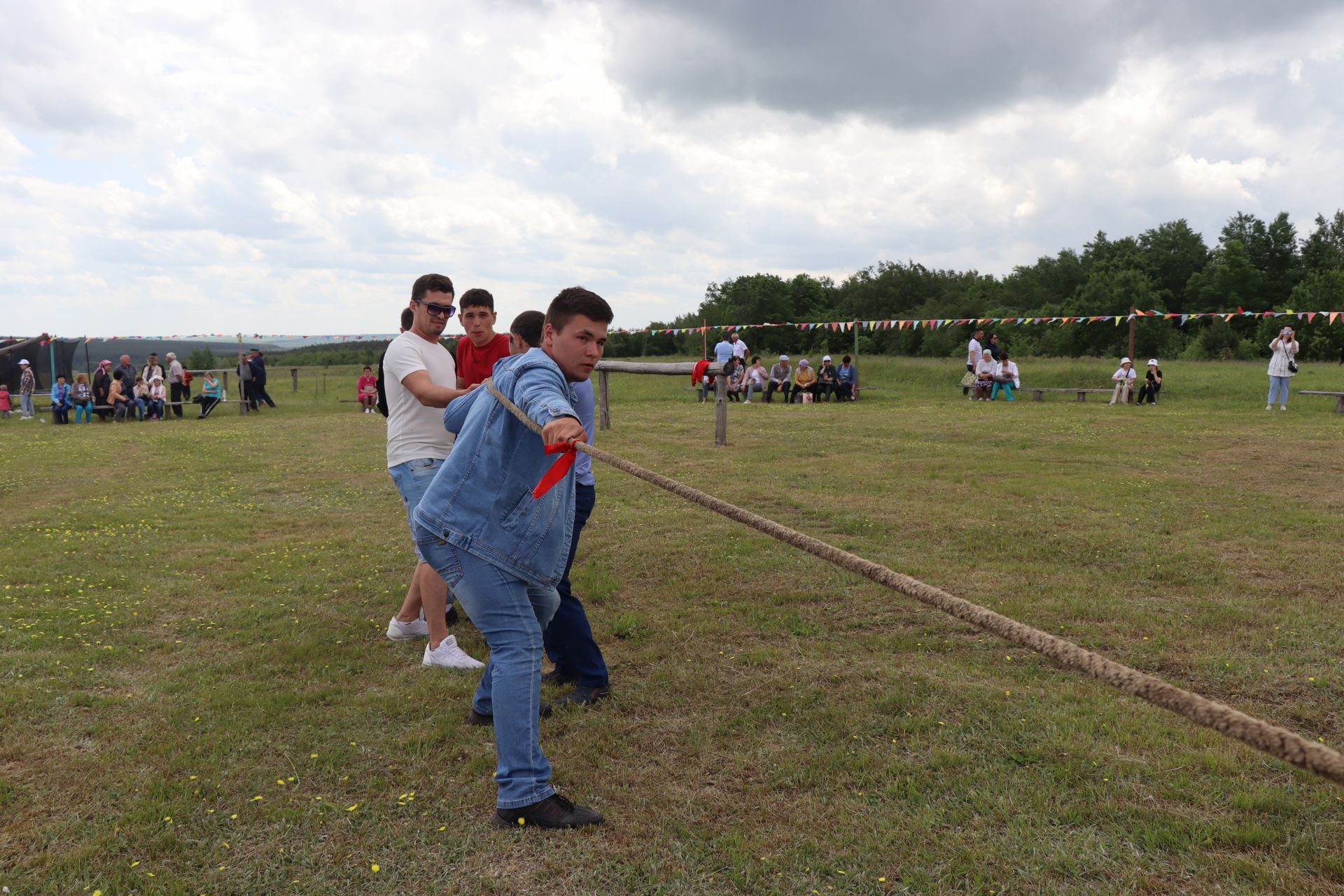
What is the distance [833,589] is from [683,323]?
222 ft

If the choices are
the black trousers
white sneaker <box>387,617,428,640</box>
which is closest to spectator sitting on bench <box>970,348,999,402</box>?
white sneaker <box>387,617,428,640</box>

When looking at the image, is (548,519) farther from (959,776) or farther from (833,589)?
(833,589)

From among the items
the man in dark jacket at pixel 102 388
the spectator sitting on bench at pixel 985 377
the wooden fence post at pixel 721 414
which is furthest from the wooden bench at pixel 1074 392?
the man in dark jacket at pixel 102 388

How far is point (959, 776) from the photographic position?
11.3 feet

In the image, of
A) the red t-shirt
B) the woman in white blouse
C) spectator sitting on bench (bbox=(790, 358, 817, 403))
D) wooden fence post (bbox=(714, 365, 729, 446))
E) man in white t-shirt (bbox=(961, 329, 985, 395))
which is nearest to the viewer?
the red t-shirt

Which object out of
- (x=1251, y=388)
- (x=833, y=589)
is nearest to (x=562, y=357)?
(x=833, y=589)

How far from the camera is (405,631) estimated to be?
5195mm

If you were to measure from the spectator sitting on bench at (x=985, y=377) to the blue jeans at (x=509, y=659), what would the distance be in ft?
71.4

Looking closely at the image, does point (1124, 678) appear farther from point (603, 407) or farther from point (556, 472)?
point (603, 407)

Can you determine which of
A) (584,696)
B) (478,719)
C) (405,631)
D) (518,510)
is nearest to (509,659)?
(518,510)

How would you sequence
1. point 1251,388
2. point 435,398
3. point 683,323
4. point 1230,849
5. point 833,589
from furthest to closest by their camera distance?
point 683,323
point 1251,388
point 833,589
point 435,398
point 1230,849

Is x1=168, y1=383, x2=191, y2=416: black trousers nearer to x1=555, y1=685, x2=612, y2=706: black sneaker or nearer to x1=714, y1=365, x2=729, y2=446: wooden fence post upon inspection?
x1=714, y1=365, x2=729, y2=446: wooden fence post

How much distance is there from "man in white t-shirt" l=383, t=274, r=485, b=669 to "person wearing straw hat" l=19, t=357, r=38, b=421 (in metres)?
23.5

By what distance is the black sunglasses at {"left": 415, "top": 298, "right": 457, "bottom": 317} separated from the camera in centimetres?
473
